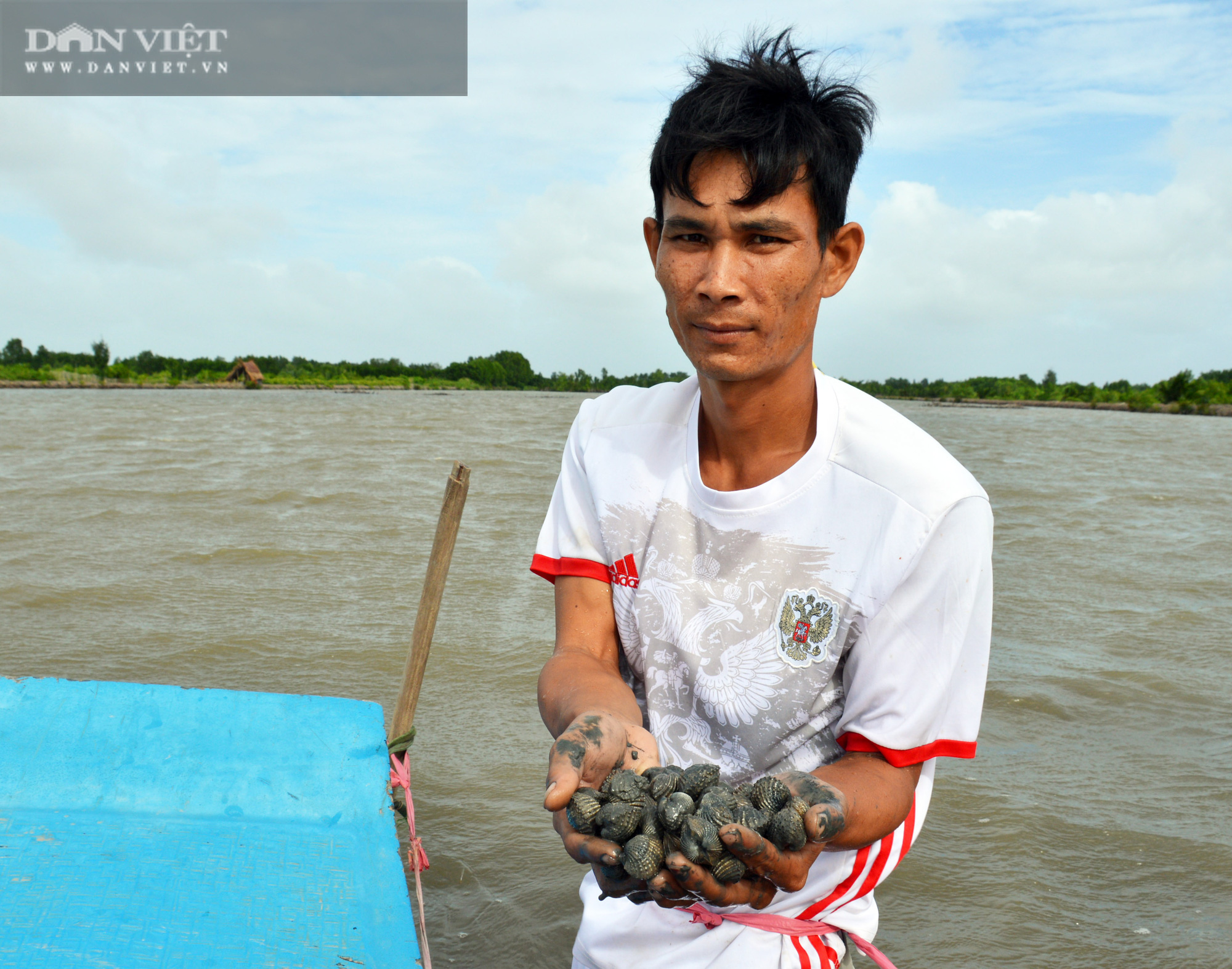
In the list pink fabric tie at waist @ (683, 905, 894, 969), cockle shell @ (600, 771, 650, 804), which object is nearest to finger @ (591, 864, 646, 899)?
cockle shell @ (600, 771, 650, 804)

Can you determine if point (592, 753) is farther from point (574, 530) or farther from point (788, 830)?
point (574, 530)

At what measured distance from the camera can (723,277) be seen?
1.62 meters

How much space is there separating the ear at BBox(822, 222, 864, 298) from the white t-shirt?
19 centimetres

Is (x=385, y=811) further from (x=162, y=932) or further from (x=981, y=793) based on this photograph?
(x=981, y=793)

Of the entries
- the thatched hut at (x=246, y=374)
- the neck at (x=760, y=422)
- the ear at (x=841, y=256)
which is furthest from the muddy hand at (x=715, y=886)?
the thatched hut at (x=246, y=374)

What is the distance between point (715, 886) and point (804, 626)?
18.9 inches

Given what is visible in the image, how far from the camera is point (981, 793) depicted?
532cm

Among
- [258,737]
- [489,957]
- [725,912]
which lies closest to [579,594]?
[725,912]

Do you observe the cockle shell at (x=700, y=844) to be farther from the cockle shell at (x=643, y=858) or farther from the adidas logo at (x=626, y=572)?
the adidas logo at (x=626, y=572)

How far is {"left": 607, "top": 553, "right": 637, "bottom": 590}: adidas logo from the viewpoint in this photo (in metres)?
1.90

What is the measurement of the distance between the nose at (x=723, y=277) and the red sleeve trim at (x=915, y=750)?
79 cm

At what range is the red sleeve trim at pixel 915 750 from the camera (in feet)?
5.33

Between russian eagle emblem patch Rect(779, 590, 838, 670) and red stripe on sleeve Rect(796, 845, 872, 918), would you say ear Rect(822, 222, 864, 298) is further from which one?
red stripe on sleeve Rect(796, 845, 872, 918)

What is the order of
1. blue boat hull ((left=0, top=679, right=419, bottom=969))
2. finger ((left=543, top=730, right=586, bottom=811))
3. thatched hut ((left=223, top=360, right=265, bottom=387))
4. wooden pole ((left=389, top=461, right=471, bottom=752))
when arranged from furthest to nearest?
thatched hut ((left=223, top=360, right=265, bottom=387)) → wooden pole ((left=389, top=461, right=471, bottom=752)) → blue boat hull ((left=0, top=679, right=419, bottom=969)) → finger ((left=543, top=730, right=586, bottom=811))
